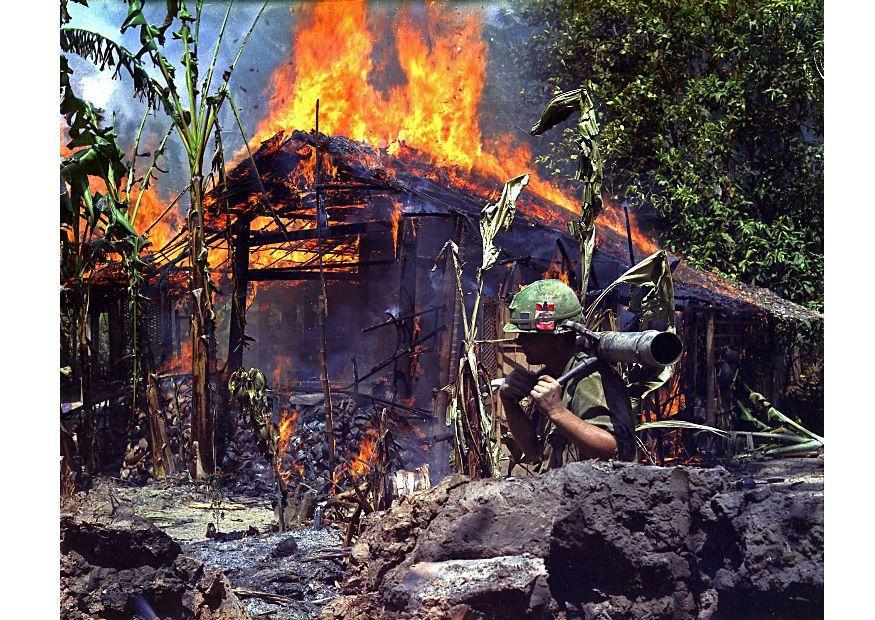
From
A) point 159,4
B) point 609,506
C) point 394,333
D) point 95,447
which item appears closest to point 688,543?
point 609,506

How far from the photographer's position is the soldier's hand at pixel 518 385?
4.54 m

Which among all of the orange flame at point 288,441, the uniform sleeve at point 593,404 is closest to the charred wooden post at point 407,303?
the orange flame at point 288,441

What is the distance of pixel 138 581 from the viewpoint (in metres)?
4.80

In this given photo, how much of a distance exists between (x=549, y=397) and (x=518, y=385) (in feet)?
0.76

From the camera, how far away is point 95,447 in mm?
5266

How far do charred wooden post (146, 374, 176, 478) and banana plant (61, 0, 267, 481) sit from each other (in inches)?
5.3

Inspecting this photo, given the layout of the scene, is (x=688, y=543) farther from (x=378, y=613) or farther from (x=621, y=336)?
(x=378, y=613)

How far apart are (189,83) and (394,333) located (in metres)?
1.87

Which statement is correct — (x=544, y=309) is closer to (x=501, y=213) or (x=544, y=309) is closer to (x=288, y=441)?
(x=501, y=213)

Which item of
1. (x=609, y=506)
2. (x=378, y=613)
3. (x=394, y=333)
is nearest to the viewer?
(x=609, y=506)

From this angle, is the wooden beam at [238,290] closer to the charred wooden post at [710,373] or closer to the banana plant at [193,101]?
the banana plant at [193,101]

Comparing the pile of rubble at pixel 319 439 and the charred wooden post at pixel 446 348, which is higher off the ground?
the charred wooden post at pixel 446 348

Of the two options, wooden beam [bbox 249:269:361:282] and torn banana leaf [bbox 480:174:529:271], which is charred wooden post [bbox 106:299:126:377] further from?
torn banana leaf [bbox 480:174:529:271]

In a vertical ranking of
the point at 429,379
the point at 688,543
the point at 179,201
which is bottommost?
the point at 688,543
